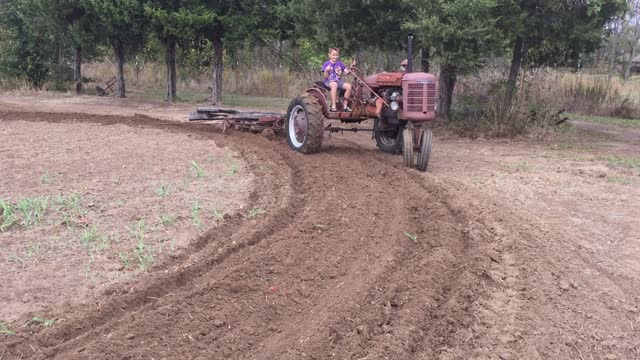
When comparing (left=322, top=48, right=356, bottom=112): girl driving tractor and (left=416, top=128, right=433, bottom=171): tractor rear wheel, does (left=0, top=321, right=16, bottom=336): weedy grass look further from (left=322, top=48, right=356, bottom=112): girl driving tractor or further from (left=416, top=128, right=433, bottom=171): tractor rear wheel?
(left=322, top=48, right=356, bottom=112): girl driving tractor

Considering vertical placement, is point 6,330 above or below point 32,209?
below

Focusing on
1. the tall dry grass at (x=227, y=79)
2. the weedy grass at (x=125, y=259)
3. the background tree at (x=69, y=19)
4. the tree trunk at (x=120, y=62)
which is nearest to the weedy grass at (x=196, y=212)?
the weedy grass at (x=125, y=259)

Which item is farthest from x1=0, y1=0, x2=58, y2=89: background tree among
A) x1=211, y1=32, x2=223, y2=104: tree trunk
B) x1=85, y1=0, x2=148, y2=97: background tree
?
x1=211, y1=32, x2=223, y2=104: tree trunk

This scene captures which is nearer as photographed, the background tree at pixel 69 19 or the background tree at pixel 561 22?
the background tree at pixel 561 22

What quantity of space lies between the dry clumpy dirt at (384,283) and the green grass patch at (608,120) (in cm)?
1037

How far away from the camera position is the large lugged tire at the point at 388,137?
10.2 meters

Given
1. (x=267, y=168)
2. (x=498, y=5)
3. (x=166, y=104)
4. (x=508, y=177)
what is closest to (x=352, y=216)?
(x=267, y=168)

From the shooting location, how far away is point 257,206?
683 cm

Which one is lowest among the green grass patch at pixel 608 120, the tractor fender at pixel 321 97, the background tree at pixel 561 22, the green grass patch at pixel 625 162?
the green grass patch at pixel 625 162

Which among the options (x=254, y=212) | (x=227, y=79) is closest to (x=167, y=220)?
(x=254, y=212)

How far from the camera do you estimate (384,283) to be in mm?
4742

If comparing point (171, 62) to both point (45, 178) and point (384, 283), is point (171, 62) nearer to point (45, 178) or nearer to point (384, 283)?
point (45, 178)

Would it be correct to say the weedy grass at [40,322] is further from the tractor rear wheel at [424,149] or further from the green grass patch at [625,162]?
the green grass patch at [625,162]

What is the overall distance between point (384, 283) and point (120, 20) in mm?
16620
